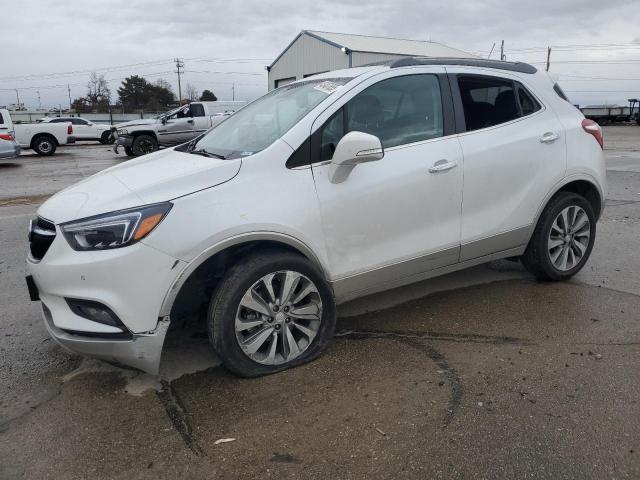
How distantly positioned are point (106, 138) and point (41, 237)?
94.4ft

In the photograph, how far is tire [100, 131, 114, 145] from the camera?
2923 centimetres

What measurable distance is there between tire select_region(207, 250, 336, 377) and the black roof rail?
5.43ft

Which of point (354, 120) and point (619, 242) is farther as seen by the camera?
point (619, 242)

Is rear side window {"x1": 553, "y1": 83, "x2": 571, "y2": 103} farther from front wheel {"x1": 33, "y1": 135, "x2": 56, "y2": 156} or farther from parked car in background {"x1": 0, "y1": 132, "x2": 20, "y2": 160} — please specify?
front wheel {"x1": 33, "y1": 135, "x2": 56, "y2": 156}

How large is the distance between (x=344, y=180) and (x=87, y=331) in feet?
5.51

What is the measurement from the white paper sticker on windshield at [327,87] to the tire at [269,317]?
3.84ft

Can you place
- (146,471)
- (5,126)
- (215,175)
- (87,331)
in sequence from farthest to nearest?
(5,126)
(215,175)
(87,331)
(146,471)

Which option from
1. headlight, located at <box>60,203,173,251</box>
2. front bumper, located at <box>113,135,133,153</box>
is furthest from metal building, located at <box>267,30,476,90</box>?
headlight, located at <box>60,203,173,251</box>

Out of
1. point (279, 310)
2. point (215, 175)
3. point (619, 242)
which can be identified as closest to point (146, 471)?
point (279, 310)

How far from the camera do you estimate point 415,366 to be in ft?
10.9

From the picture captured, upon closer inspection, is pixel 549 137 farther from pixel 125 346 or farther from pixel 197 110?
pixel 197 110

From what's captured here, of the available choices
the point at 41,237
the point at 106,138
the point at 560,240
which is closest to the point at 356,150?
the point at 41,237

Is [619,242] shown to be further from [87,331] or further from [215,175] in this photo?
[87,331]

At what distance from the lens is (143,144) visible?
61.3ft
